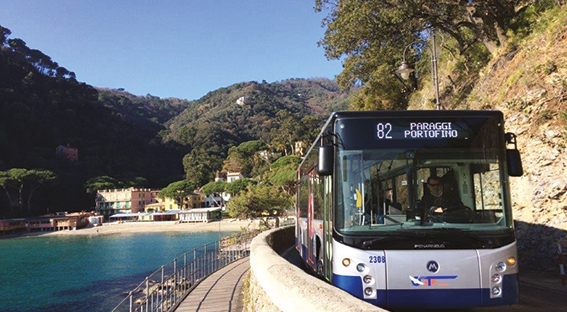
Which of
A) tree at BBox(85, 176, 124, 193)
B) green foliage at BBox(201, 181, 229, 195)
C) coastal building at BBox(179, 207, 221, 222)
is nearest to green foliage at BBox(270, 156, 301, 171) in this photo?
green foliage at BBox(201, 181, 229, 195)

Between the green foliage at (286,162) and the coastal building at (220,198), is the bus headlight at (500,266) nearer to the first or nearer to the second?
the green foliage at (286,162)

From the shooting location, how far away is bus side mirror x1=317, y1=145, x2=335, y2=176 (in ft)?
16.9

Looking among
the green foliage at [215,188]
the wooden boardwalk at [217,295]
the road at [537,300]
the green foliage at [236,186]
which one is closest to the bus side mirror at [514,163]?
the road at [537,300]

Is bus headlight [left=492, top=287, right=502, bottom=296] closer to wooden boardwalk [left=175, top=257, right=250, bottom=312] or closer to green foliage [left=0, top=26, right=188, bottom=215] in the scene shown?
wooden boardwalk [left=175, top=257, right=250, bottom=312]

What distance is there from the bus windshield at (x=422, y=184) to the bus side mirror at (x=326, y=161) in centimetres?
13

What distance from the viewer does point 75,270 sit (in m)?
38.6

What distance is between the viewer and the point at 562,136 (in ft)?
31.8

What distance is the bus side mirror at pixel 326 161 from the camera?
5145 millimetres

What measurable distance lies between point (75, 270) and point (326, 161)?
133ft

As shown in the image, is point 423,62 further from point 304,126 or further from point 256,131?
point 256,131

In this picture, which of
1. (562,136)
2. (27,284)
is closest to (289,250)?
(562,136)

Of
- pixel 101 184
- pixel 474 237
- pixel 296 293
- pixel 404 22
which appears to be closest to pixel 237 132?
pixel 101 184

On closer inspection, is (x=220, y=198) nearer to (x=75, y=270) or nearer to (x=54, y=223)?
(x=54, y=223)

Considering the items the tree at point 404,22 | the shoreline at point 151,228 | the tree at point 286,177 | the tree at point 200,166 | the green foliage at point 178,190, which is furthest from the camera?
the tree at point 200,166
